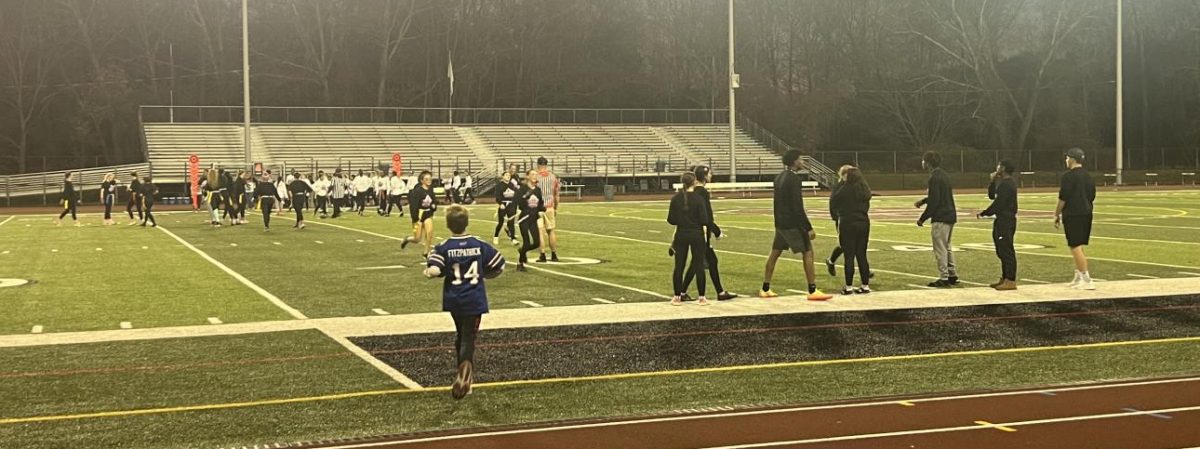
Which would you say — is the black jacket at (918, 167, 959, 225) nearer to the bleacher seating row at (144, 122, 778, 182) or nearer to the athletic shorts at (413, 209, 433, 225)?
the athletic shorts at (413, 209, 433, 225)

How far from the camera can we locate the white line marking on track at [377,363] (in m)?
10.1

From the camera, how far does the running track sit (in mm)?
7793

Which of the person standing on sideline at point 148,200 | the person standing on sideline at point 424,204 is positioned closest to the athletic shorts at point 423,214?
the person standing on sideline at point 424,204

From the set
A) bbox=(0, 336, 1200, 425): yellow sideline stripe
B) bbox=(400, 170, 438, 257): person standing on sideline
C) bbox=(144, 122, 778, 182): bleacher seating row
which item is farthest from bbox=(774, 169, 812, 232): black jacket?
bbox=(144, 122, 778, 182): bleacher seating row

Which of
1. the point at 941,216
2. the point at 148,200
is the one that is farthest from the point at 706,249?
the point at 148,200

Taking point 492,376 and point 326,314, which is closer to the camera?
point 492,376

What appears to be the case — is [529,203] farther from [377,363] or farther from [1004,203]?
[377,363]

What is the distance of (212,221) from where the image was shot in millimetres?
35156

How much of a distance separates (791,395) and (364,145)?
57.9 metres

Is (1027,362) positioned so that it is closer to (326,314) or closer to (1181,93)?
(326,314)

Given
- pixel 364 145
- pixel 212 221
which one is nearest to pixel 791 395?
pixel 212 221

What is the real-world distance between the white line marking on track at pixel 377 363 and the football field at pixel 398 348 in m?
0.04

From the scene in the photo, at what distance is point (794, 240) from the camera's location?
15.2 m

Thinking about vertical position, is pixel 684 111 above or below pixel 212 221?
above
